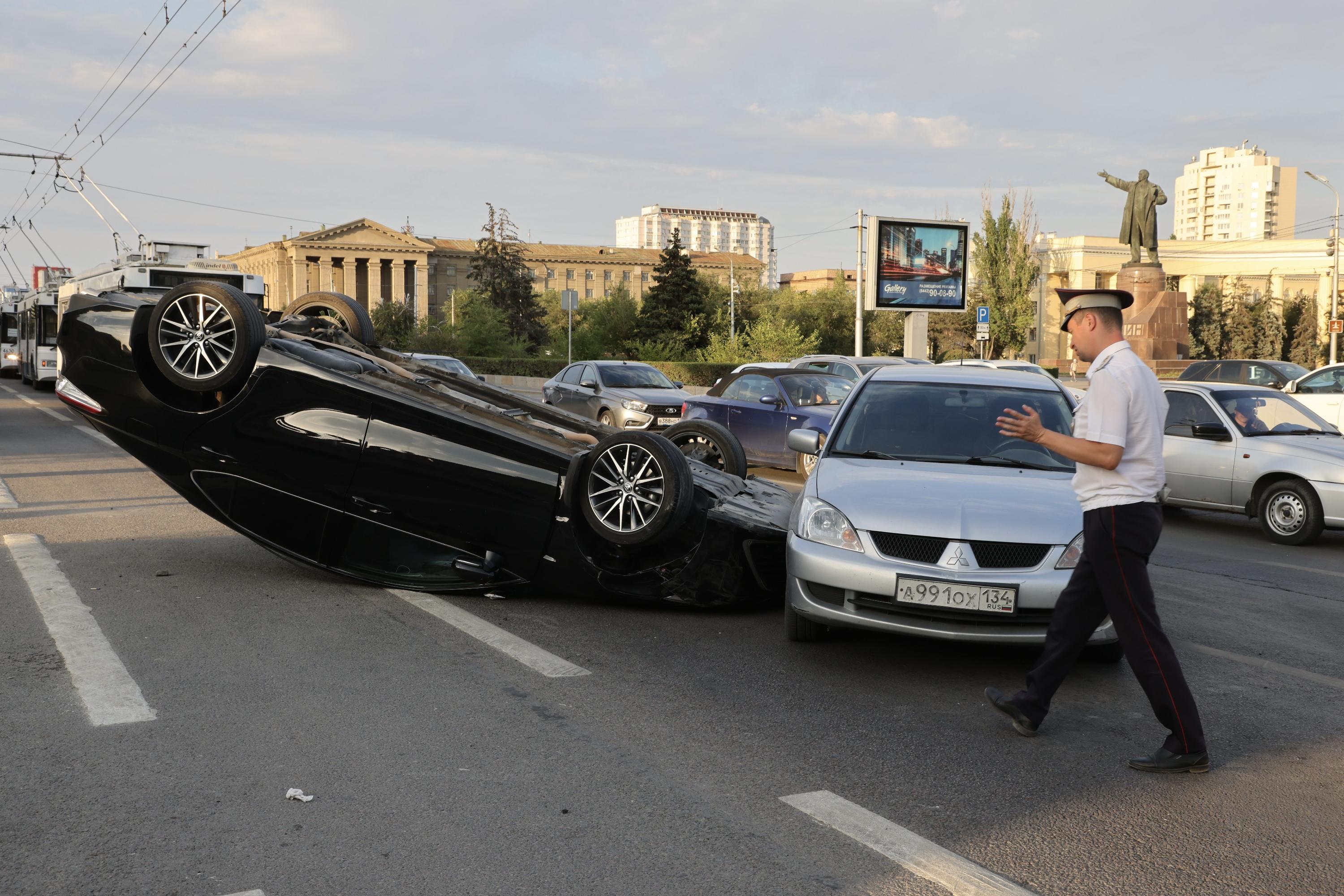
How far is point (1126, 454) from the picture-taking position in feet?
13.8

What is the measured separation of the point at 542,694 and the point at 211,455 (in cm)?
304

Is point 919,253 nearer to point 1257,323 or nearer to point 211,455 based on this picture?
point 211,455

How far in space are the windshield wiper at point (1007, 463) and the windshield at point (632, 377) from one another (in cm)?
1384

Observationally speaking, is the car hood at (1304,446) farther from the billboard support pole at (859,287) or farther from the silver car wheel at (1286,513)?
the billboard support pole at (859,287)

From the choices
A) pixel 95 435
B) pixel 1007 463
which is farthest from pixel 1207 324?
pixel 1007 463

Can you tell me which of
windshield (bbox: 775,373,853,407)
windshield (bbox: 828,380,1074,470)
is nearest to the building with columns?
windshield (bbox: 775,373,853,407)

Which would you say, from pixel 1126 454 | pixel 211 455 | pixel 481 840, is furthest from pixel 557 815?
pixel 211 455

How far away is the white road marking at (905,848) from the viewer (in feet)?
10.6

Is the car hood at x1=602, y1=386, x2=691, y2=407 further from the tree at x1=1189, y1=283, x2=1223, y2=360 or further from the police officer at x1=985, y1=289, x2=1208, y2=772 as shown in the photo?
the tree at x1=1189, y1=283, x2=1223, y2=360

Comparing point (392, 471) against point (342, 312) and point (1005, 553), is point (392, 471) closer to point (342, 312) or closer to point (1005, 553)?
point (342, 312)

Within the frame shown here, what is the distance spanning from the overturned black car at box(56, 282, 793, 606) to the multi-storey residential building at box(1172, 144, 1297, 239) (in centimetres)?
17489

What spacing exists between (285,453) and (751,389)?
9516 mm

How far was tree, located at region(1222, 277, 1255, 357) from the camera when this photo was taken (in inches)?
2520

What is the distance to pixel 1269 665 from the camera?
585 centimetres
